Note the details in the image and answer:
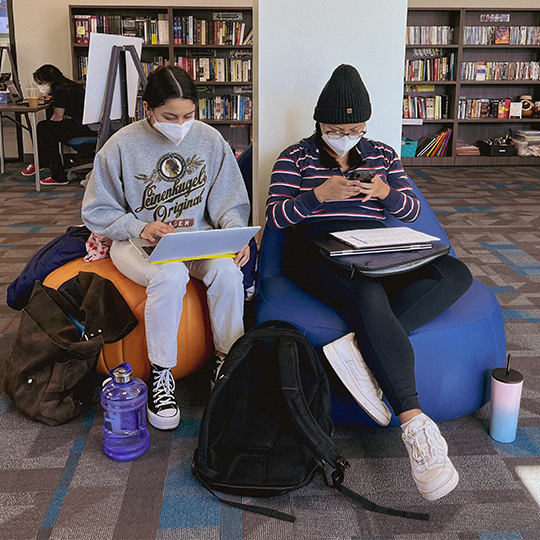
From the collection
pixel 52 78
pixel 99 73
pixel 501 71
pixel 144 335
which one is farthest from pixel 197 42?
pixel 144 335

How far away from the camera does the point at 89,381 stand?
208cm

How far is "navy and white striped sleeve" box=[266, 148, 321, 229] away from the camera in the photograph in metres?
2.03

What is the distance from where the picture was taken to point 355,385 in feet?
5.81

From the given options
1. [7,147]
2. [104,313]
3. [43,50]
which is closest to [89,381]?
[104,313]

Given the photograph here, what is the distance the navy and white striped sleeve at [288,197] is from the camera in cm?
203

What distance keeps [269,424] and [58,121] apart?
15.0ft

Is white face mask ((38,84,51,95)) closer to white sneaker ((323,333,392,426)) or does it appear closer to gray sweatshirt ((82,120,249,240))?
gray sweatshirt ((82,120,249,240))

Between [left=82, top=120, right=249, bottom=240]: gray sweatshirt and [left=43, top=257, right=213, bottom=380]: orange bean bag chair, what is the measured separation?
0.54 ft

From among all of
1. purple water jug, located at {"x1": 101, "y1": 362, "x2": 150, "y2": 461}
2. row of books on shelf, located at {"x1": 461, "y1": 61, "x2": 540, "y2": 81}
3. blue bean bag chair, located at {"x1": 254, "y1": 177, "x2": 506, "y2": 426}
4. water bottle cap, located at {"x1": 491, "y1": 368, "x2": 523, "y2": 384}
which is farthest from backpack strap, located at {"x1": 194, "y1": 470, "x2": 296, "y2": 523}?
row of books on shelf, located at {"x1": 461, "y1": 61, "x2": 540, "y2": 81}

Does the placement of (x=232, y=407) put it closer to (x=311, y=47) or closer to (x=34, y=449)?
(x=34, y=449)

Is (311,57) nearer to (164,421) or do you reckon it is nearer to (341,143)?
(341,143)

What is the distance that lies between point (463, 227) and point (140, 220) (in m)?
2.71

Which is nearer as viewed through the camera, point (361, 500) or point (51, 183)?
point (361, 500)

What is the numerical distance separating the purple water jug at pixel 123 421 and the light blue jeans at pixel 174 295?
150 mm
